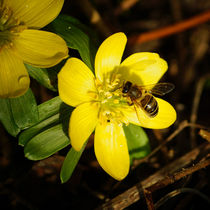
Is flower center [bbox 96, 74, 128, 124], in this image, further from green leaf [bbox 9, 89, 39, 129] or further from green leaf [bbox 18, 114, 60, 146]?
green leaf [bbox 9, 89, 39, 129]

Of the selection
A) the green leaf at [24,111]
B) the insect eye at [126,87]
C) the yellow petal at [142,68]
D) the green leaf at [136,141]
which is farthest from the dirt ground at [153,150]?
the insect eye at [126,87]

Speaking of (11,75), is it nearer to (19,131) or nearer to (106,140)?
(19,131)

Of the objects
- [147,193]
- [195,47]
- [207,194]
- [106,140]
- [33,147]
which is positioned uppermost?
[33,147]

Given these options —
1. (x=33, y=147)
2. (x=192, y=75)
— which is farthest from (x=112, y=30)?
(x=33, y=147)

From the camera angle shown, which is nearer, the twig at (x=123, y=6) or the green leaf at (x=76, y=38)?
the green leaf at (x=76, y=38)

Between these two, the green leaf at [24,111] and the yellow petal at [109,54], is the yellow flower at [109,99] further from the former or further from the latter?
the green leaf at [24,111]

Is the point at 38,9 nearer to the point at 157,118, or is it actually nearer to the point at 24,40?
the point at 24,40
